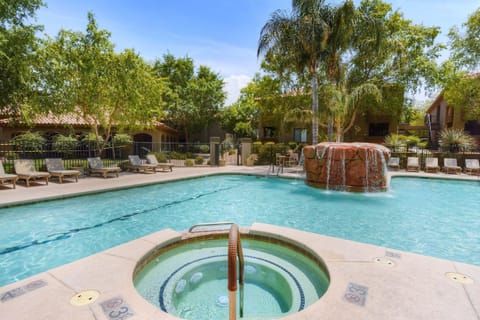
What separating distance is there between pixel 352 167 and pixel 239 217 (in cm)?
551

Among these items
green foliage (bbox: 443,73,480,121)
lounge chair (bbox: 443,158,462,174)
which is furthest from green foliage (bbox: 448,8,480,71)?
lounge chair (bbox: 443,158,462,174)

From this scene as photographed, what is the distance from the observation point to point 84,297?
251 centimetres

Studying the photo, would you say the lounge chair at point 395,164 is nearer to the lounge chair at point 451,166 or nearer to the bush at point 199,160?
the lounge chair at point 451,166

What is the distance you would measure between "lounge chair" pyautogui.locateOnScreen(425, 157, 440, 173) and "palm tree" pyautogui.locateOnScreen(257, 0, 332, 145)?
6917mm

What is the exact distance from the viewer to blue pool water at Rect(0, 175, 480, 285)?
467 cm

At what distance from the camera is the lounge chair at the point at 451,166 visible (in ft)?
45.4

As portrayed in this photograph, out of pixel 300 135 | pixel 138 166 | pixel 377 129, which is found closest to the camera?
pixel 138 166

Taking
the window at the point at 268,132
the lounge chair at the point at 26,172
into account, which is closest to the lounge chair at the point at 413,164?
the window at the point at 268,132

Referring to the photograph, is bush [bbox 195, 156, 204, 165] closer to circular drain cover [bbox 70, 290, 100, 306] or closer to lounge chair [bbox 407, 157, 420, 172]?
lounge chair [bbox 407, 157, 420, 172]

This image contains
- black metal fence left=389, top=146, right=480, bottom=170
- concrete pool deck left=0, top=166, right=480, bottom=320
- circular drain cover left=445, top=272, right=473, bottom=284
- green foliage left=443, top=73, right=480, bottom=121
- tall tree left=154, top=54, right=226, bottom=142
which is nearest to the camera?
concrete pool deck left=0, top=166, right=480, bottom=320

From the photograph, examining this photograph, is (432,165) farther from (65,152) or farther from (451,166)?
(65,152)

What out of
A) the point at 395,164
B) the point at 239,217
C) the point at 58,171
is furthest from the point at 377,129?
the point at 58,171

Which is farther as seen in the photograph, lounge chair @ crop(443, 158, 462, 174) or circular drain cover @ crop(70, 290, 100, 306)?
lounge chair @ crop(443, 158, 462, 174)

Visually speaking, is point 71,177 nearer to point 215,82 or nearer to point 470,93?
point 215,82
